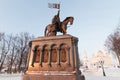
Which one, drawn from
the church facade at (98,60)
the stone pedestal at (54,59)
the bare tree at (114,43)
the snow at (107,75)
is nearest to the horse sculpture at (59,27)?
the stone pedestal at (54,59)

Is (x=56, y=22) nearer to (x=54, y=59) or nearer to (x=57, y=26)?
(x=57, y=26)

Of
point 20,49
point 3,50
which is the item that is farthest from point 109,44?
point 3,50

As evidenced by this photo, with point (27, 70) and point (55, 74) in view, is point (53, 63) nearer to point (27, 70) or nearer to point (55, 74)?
point (55, 74)

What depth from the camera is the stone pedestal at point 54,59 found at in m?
8.80

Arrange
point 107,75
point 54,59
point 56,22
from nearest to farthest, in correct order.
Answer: point 54,59 < point 56,22 < point 107,75

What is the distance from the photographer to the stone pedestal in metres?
8.80

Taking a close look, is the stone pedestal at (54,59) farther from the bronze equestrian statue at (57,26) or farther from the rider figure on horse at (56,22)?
the rider figure on horse at (56,22)

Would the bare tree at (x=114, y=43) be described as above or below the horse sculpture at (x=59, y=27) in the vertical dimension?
above

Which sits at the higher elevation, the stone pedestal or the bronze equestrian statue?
the bronze equestrian statue

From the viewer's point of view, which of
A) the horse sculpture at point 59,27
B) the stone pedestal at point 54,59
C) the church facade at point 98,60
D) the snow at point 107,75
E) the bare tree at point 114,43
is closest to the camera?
the stone pedestal at point 54,59

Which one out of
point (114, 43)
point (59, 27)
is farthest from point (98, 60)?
point (59, 27)

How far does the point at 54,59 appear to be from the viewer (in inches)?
368

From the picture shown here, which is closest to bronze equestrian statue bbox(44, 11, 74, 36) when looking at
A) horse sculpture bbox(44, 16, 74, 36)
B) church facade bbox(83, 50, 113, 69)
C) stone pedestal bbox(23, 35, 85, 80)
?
horse sculpture bbox(44, 16, 74, 36)

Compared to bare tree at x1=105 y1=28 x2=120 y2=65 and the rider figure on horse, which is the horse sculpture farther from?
bare tree at x1=105 y1=28 x2=120 y2=65
